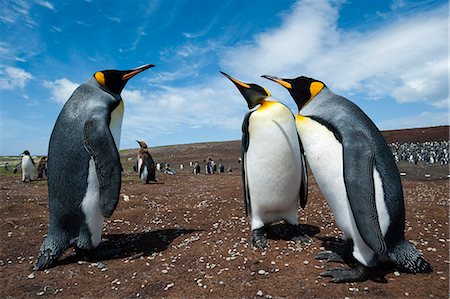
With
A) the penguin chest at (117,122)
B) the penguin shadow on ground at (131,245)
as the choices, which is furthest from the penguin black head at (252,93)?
the penguin shadow on ground at (131,245)

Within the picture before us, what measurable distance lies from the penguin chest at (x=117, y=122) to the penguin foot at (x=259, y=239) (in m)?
2.03

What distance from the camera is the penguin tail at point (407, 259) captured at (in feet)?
10.3

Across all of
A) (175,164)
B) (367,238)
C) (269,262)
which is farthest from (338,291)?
(175,164)

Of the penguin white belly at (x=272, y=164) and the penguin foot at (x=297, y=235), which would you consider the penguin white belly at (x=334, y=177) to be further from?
the penguin foot at (x=297, y=235)

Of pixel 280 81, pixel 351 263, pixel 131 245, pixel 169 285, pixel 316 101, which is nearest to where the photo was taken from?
pixel 169 285

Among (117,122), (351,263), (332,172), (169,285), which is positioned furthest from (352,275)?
(117,122)

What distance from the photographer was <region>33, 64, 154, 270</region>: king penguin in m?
3.73

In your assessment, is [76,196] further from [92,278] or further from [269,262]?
[269,262]

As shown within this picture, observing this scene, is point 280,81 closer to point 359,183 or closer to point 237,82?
point 237,82

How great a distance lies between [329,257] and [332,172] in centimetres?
98

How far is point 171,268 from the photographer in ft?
12.2

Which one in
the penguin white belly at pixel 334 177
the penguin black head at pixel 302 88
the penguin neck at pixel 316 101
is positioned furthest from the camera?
the penguin black head at pixel 302 88

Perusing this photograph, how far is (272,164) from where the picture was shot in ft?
13.1

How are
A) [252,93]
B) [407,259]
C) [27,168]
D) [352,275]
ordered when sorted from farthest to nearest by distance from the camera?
A: [27,168]
[252,93]
[407,259]
[352,275]
